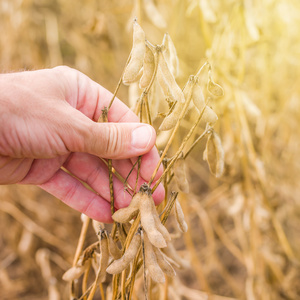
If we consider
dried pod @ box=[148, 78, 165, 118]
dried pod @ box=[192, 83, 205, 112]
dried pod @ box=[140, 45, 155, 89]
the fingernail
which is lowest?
the fingernail

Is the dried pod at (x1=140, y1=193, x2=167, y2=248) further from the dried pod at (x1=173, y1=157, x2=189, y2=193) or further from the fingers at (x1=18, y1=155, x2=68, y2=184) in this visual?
the fingers at (x1=18, y1=155, x2=68, y2=184)

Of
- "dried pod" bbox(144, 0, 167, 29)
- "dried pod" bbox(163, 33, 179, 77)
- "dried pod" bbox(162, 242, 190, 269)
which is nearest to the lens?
"dried pod" bbox(163, 33, 179, 77)

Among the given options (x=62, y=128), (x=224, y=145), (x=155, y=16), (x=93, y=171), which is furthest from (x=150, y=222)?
(x=224, y=145)

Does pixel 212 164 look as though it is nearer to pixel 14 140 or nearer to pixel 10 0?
pixel 14 140

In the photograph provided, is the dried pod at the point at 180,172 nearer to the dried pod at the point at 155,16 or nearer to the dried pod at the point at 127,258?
the dried pod at the point at 127,258

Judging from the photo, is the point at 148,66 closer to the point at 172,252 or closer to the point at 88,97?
the point at 88,97

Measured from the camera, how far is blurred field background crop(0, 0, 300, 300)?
883 mm

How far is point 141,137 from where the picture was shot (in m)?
0.56

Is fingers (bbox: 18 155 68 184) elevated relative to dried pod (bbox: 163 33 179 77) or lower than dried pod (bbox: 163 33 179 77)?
lower

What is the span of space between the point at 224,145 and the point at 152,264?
591 mm

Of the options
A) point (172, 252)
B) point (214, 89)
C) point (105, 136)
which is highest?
point (214, 89)

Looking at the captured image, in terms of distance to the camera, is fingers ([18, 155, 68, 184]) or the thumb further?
fingers ([18, 155, 68, 184])

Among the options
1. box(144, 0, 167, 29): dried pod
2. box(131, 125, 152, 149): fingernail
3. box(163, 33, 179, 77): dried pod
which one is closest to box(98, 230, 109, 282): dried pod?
box(131, 125, 152, 149): fingernail

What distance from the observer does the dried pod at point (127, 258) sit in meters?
0.45
